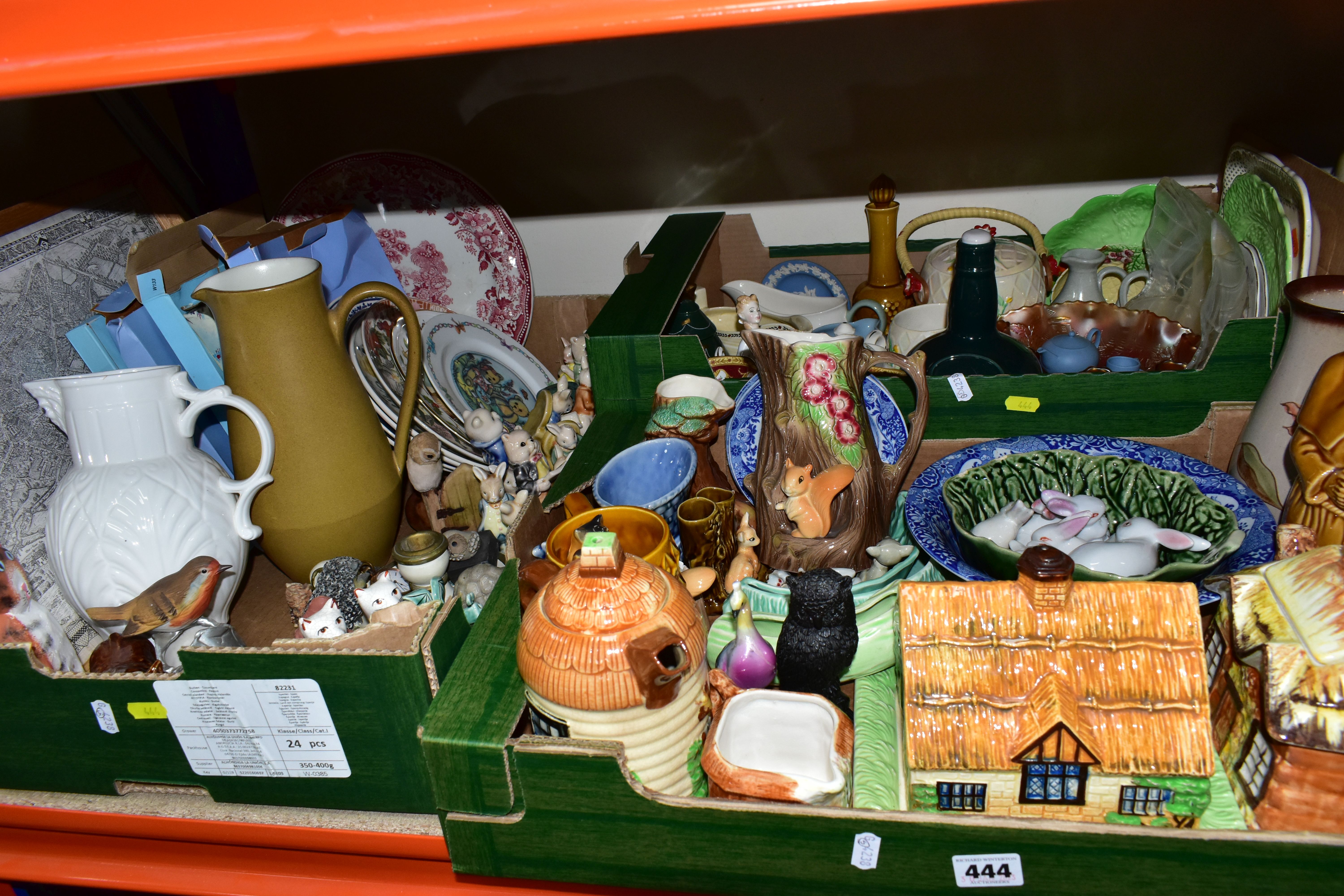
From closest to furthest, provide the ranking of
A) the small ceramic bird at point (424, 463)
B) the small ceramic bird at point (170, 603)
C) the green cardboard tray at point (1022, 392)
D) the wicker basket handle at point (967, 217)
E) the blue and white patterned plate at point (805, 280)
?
the small ceramic bird at point (170, 603), the green cardboard tray at point (1022, 392), the small ceramic bird at point (424, 463), the wicker basket handle at point (967, 217), the blue and white patterned plate at point (805, 280)

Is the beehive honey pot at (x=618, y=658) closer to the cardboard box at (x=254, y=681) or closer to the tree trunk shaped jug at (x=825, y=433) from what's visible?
the cardboard box at (x=254, y=681)

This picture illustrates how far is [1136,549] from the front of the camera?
770 mm

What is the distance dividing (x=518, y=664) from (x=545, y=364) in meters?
0.91

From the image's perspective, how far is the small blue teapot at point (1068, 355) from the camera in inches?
43.4

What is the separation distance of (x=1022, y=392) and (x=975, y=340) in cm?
9

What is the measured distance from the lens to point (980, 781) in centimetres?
66

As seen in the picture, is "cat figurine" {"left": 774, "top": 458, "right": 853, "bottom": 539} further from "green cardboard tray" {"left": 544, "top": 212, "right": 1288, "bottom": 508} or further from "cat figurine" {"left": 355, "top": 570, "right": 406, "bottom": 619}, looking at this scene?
"cat figurine" {"left": 355, "top": 570, "right": 406, "bottom": 619}

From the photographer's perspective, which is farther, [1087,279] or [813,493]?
[1087,279]

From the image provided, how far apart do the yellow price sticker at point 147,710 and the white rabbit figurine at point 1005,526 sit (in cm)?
74

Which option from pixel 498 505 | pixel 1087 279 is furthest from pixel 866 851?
pixel 1087 279

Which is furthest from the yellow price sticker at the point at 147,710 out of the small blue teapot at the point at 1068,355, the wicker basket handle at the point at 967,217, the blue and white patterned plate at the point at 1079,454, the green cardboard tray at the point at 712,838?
the wicker basket handle at the point at 967,217

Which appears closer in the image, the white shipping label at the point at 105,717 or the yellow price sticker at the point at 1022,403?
the white shipping label at the point at 105,717

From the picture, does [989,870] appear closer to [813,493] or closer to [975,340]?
[813,493]

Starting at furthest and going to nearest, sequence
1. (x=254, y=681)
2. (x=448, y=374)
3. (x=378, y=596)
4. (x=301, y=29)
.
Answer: (x=448, y=374) → (x=378, y=596) → (x=254, y=681) → (x=301, y=29)
